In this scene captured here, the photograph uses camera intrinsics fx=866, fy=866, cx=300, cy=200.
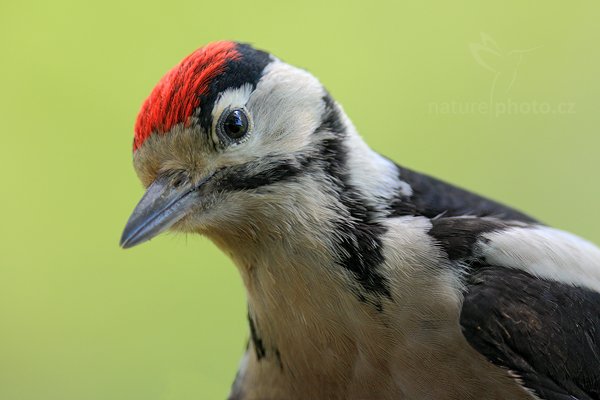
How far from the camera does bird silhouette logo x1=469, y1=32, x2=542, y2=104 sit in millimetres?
3812

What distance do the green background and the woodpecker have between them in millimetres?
1336

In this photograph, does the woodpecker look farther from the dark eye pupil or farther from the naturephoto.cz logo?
the naturephoto.cz logo

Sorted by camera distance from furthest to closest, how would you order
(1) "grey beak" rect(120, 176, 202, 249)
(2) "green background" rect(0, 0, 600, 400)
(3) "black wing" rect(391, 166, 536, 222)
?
(2) "green background" rect(0, 0, 600, 400), (3) "black wing" rect(391, 166, 536, 222), (1) "grey beak" rect(120, 176, 202, 249)

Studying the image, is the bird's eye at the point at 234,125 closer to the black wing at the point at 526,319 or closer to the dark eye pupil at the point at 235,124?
the dark eye pupil at the point at 235,124

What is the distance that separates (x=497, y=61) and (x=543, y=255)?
1.76m

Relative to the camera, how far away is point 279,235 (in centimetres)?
219

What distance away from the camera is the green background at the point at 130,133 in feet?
12.1

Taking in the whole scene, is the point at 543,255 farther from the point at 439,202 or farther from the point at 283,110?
the point at 283,110

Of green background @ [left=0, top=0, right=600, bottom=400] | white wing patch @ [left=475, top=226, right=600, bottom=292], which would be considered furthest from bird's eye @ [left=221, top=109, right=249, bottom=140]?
green background @ [left=0, top=0, right=600, bottom=400]

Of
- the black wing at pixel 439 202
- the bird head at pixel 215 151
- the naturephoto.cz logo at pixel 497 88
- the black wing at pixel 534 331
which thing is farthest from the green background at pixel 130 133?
the black wing at pixel 534 331

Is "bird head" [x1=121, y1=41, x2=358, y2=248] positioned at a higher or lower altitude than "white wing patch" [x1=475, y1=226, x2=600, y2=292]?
higher

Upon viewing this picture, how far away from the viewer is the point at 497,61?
3.85m

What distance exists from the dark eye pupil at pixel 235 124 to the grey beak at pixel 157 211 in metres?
0.16

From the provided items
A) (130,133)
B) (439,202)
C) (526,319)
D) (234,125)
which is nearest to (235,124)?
(234,125)
